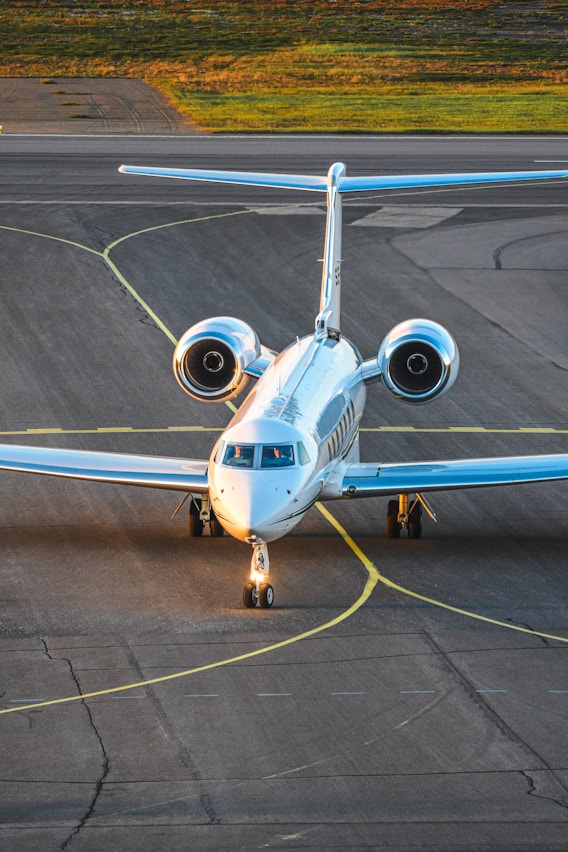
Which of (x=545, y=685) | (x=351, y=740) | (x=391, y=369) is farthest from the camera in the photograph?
(x=391, y=369)

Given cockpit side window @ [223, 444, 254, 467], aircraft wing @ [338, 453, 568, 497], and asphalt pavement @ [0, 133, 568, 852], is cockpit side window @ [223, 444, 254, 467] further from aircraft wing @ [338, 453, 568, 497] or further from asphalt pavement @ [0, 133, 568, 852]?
aircraft wing @ [338, 453, 568, 497]

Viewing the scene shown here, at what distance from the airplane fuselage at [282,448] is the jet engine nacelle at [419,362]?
89 cm

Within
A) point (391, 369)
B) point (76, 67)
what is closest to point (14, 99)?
point (76, 67)

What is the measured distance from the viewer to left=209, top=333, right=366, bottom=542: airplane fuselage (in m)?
20.5

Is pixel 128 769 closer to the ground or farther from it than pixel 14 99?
closer to the ground

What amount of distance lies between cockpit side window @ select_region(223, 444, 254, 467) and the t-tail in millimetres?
5314

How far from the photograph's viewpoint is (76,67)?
88.8 m

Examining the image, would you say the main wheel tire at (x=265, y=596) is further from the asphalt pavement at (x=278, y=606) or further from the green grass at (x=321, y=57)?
the green grass at (x=321, y=57)

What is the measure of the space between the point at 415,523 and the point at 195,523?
3644 millimetres

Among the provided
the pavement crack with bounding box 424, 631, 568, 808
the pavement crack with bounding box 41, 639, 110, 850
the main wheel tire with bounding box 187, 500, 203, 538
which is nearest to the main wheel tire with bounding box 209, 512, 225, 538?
the main wheel tire with bounding box 187, 500, 203, 538

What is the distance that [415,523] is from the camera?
78.9 ft

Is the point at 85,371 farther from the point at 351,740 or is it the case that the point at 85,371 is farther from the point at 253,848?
the point at 253,848

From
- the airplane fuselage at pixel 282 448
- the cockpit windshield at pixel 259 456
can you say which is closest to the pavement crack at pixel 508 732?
the airplane fuselage at pixel 282 448

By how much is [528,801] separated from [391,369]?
10.7 m
